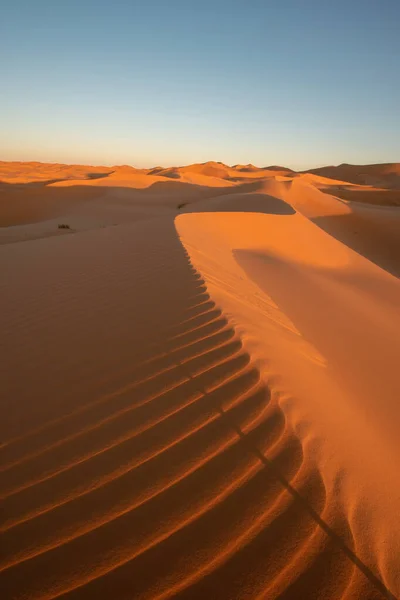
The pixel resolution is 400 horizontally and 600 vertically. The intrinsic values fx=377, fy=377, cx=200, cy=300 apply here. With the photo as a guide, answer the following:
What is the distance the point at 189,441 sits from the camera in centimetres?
201

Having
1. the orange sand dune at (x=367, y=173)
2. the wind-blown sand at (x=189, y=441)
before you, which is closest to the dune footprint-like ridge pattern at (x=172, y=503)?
the wind-blown sand at (x=189, y=441)

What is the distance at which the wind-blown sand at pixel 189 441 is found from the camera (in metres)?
1.48

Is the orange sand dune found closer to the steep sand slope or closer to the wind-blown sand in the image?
the steep sand slope

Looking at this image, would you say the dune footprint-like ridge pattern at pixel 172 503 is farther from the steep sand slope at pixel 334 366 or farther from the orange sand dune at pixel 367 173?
the orange sand dune at pixel 367 173

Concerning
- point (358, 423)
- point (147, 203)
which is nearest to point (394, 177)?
point (147, 203)

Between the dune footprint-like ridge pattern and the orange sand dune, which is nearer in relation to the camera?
the dune footprint-like ridge pattern

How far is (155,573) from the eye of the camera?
144 cm

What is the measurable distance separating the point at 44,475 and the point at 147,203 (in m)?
25.5

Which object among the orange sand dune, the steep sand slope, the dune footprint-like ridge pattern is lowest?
the steep sand slope

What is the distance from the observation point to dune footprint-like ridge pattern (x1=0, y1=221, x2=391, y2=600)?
1.43m

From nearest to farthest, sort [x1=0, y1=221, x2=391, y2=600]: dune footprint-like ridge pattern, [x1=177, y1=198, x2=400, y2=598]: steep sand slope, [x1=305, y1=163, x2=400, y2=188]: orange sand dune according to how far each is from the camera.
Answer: [x1=0, y1=221, x2=391, y2=600]: dune footprint-like ridge pattern, [x1=177, y1=198, x2=400, y2=598]: steep sand slope, [x1=305, y1=163, x2=400, y2=188]: orange sand dune

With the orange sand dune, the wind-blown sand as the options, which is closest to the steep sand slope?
the wind-blown sand

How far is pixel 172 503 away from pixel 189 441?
0.36m

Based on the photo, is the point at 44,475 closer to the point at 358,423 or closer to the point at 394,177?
the point at 358,423
